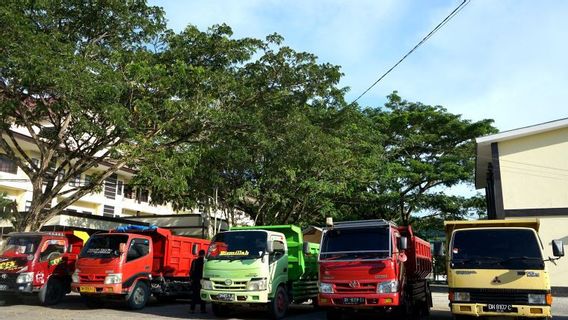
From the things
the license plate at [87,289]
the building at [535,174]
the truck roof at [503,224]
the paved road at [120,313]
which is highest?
the building at [535,174]

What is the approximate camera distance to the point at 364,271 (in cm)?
1152

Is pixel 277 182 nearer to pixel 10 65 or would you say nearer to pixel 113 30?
pixel 113 30

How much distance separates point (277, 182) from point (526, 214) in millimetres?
10735

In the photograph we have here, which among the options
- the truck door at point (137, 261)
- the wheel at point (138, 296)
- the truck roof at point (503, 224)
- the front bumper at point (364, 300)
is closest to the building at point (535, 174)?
the truck roof at point (503, 224)

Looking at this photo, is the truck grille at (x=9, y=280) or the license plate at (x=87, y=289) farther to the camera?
the truck grille at (x=9, y=280)

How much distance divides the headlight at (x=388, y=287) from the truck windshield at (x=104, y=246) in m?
7.64

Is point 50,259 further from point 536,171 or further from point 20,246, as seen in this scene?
point 536,171

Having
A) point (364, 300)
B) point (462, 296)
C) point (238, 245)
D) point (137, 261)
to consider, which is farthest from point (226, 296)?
point (462, 296)

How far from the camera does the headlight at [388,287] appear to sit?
11.2 m

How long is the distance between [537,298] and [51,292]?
13.2 meters

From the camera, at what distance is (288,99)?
69.2 feet

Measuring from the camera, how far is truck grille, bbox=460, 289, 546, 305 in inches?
402

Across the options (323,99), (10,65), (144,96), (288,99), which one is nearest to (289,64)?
(288,99)

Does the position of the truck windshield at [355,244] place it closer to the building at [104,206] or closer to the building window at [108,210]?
the building at [104,206]
